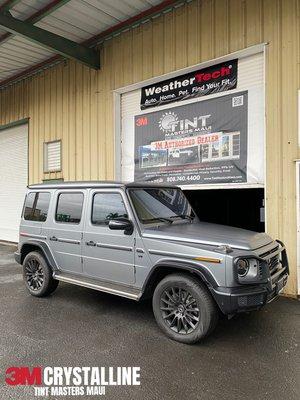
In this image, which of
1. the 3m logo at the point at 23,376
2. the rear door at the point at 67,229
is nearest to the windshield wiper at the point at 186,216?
the rear door at the point at 67,229

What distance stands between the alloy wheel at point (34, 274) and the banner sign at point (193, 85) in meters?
4.79

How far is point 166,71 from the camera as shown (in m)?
7.82

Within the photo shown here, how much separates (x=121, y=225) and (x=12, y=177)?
32.7 ft

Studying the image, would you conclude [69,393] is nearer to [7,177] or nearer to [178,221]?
[178,221]

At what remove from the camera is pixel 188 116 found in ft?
25.3

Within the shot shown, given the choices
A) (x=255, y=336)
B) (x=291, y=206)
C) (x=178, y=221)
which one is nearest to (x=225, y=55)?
(x=291, y=206)

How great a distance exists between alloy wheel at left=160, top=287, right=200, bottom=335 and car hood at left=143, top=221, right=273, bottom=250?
2.12ft

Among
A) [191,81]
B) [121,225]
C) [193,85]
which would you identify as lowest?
[121,225]

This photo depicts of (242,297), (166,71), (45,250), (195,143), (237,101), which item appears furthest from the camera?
(166,71)

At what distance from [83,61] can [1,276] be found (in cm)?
589

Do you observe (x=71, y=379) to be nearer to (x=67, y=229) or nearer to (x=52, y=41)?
(x=67, y=229)

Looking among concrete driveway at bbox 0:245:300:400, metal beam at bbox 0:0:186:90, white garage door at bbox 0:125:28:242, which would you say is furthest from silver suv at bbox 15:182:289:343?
white garage door at bbox 0:125:28:242

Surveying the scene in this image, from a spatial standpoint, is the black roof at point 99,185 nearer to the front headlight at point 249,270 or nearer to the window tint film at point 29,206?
the window tint film at point 29,206

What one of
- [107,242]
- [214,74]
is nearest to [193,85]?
[214,74]
